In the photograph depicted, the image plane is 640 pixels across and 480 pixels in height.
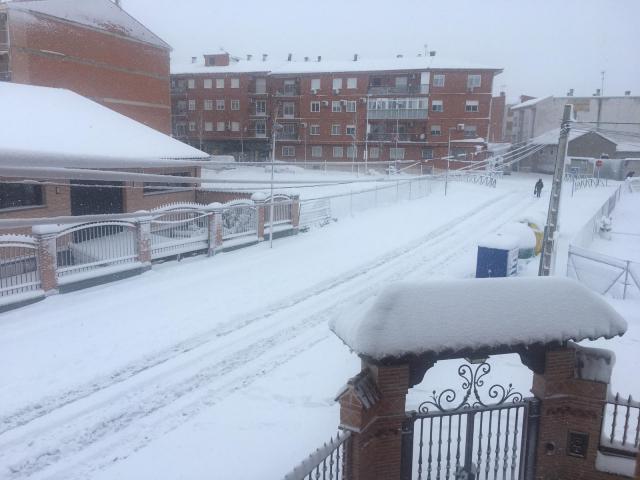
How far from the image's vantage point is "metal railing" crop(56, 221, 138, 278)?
14.5 meters

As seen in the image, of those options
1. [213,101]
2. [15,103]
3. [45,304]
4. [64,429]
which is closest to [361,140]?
[213,101]

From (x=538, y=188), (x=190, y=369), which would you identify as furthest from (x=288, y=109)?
(x=190, y=369)

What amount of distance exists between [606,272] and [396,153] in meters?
43.1

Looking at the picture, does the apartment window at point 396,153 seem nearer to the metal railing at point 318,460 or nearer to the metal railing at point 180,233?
the metal railing at point 180,233

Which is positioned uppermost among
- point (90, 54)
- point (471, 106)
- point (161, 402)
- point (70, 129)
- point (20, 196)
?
point (90, 54)

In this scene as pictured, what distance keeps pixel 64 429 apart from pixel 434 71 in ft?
172

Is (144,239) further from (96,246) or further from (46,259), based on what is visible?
(46,259)

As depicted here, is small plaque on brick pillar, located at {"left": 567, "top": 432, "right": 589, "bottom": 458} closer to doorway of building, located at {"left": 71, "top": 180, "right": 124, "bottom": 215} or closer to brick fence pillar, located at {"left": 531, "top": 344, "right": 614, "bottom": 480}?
brick fence pillar, located at {"left": 531, "top": 344, "right": 614, "bottom": 480}

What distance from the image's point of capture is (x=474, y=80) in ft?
175

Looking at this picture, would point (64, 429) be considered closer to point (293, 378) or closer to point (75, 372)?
point (75, 372)

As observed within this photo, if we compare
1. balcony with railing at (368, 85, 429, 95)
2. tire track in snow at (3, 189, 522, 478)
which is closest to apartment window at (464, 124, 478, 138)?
balcony with railing at (368, 85, 429, 95)

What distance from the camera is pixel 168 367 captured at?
9.79 meters

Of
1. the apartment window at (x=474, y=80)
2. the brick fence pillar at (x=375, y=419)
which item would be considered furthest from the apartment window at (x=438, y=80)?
the brick fence pillar at (x=375, y=419)

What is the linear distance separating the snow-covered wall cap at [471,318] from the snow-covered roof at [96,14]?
28.6 meters
